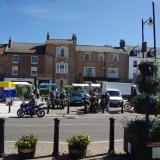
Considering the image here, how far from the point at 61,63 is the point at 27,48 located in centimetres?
646

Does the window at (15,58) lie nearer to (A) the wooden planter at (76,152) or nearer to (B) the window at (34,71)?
(B) the window at (34,71)

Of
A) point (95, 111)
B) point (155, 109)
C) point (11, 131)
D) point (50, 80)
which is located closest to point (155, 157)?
point (155, 109)

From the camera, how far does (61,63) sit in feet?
237

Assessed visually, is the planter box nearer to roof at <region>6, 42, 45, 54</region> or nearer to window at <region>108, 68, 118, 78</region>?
roof at <region>6, 42, 45, 54</region>

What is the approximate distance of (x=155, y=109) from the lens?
400 inches

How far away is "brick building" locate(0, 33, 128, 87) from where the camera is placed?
71000mm

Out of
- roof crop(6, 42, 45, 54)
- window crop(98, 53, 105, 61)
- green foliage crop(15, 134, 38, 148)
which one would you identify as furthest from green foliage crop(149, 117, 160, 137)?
window crop(98, 53, 105, 61)

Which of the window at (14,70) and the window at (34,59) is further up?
the window at (34,59)

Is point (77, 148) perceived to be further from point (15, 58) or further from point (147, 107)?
point (15, 58)

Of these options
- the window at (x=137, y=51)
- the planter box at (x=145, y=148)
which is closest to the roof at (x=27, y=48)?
the window at (x=137, y=51)

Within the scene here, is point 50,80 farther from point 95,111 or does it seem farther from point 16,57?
point 95,111

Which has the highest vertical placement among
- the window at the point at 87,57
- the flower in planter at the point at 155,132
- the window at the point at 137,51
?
the window at the point at 137,51

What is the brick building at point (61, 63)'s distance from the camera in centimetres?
7100

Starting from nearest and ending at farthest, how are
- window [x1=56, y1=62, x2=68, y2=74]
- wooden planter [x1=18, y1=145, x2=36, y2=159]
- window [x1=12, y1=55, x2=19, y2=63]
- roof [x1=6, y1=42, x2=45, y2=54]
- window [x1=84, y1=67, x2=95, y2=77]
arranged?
wooden planter [x1=18, y1=145, x2=36, y2=159], window [x1=12, y1=55, x2=19, y2=63], roof [x1=6, y1=42, x2=45, y2=54], window [x1=56, y1=62, x2=68, y2=74], window [x1=84, y1=67, x2=95, y2=77]
